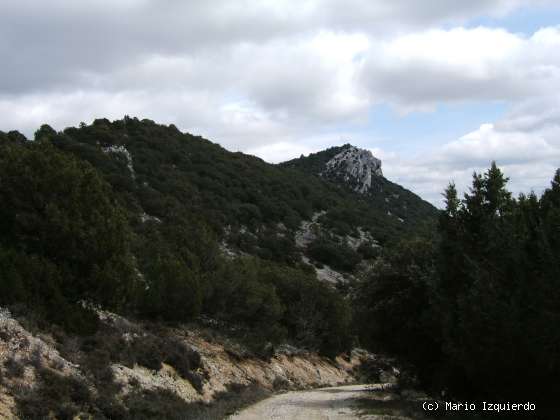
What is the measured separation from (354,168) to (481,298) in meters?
102

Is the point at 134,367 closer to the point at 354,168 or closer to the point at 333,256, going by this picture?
the point at 333,256

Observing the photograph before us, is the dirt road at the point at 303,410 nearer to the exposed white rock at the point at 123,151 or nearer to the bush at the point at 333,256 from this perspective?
the bush at the point at 333,256

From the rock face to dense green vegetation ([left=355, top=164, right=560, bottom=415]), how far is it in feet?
294

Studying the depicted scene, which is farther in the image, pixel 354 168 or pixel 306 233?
pixel 354 168

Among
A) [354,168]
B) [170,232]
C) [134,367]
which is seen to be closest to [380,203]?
[354,168]

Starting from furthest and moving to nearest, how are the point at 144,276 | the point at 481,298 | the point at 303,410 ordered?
the point at 144,276 < the point at 303,410 < the point at 481,298

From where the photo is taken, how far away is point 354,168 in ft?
384

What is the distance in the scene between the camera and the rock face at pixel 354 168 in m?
115

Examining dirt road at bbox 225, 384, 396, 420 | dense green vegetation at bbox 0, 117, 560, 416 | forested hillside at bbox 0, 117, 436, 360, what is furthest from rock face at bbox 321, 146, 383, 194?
dirt road at bbox 225, 384, 396, 420

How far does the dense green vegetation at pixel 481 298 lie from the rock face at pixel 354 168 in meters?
89.5

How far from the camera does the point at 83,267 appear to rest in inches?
791

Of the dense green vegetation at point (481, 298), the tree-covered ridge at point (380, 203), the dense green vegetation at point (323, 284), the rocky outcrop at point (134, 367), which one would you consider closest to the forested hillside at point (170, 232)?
the dense green vegetation at point (323, 284)

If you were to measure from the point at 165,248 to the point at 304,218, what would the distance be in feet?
141

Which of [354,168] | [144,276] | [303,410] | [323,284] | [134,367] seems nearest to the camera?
[303,410]
